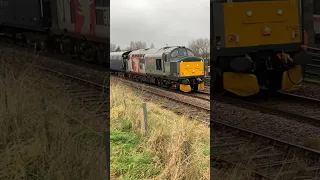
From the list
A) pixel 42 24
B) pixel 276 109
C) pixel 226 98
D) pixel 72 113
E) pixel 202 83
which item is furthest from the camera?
pixel 42 24

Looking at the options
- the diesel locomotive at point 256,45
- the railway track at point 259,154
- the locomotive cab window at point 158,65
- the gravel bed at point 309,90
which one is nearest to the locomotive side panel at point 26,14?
the locomotive cab window at point 158,65

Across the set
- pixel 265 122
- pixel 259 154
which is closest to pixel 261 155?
pixel 259 154

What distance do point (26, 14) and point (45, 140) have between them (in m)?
10.2

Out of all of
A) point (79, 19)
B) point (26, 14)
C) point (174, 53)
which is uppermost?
point (26, 14)

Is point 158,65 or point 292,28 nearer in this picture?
point 292,28

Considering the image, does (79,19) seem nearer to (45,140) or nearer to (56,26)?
(56,26)

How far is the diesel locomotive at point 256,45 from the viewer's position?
7453 mm

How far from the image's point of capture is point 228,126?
19.8ft

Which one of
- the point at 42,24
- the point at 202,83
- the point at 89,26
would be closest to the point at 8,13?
the point at 42,24

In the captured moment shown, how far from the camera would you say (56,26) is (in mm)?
12086

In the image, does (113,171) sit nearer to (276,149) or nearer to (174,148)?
(174,148)

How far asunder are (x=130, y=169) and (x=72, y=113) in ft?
4.28

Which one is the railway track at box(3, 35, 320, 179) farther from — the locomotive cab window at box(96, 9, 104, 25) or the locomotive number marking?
the locomotive number marking

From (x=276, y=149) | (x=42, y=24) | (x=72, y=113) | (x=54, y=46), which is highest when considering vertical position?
(x=42, y=24)
